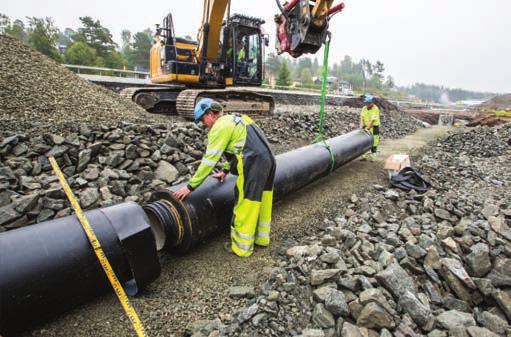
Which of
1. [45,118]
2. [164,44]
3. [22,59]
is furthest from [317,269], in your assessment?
[164,44]

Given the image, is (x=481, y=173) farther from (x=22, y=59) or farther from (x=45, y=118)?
(x=22, y=59)

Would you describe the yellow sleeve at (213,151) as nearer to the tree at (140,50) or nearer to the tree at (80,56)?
the tree at (80,56)

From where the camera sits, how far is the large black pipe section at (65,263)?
2.04 meters

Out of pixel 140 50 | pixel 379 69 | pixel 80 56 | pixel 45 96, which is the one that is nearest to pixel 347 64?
pixel 379 69

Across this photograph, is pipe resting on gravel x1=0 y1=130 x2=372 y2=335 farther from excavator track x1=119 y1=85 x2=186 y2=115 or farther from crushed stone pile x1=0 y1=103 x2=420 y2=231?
excavator track x1=119 y1=85 x2=186 y2=115

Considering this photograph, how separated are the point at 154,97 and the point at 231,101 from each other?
90.9 inches

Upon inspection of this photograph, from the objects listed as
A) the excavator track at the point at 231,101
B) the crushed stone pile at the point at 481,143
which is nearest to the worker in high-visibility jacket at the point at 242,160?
the excavator track at the point at 231,101

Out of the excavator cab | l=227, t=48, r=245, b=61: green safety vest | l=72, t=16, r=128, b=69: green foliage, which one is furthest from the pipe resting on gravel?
l=72, t=16, r=128, b=69: green foliage

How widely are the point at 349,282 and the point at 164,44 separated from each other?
8.76 meters

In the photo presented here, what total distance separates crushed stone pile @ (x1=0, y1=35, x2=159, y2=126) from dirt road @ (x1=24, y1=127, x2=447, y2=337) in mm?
3540

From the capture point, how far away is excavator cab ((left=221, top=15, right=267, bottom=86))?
8.69 meters

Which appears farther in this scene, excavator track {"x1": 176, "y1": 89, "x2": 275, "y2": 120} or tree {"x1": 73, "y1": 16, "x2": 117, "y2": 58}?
tree {"x1": 73, "y1": 16, "x2": 117, "y2": 58}

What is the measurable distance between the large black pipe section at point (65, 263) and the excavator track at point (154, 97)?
7.04 meters

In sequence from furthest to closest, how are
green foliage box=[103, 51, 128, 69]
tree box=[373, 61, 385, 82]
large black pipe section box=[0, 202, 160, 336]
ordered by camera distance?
tree box=[373, 61, 385, 82] → green foliage box=[103, 51, 128, 69] → large black pipe section box=[0, 202, 160, 336]
